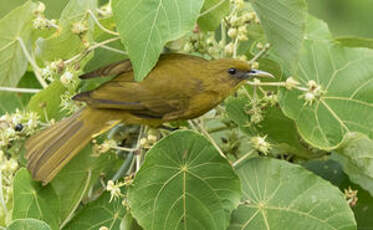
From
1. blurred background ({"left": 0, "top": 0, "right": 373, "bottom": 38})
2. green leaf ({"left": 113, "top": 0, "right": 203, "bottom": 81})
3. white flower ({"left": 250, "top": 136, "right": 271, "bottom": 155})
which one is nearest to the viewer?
green leaf ({"left": 113, "top": 0, "right": 203, "bottom": 81})

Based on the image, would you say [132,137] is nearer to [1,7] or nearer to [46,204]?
[46,204]

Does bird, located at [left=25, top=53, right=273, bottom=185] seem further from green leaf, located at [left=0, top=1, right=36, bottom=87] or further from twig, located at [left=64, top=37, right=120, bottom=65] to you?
green leaf, located at [left=0, top=1, right=36, bottom=87]

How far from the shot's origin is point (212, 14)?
2.00 meters

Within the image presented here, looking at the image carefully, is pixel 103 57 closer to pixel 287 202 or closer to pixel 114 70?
pixel 114 70

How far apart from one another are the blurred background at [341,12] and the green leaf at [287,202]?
4.45 metres

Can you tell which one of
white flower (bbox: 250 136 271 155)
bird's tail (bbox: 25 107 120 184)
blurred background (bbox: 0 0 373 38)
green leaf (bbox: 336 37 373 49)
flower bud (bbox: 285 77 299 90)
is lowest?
blurred background (bbox: 0 0 373 38)

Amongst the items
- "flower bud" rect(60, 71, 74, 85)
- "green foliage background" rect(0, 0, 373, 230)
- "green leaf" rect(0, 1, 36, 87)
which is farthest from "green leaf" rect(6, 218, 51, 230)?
"green leaf" rect(0, 1, 36, 87)

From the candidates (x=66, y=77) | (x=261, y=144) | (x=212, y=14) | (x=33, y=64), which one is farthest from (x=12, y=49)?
(x=261, y=144)

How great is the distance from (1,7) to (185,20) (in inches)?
193

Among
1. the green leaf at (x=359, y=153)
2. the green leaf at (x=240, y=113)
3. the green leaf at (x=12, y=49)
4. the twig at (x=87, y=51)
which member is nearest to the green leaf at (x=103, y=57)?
the twig at (x=87, y=51)

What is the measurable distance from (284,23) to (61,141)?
0.69 metres

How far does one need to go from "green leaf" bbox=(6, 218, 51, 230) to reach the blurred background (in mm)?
4472

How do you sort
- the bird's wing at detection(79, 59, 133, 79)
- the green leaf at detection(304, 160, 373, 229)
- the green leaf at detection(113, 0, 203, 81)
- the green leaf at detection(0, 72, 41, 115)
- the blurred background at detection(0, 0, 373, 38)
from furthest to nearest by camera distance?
the blurred background at detection(0, 0, 373, 38)
the green leaf at detection(0, 72, 41, 115)
the green leaf at detection(304, 160, 373, 229)
the bird's wing at detection(79, 59, 133, 79)
the green leaf at detection(113, 0, 203, 81)

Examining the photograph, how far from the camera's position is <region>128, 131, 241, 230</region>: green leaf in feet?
5.68
